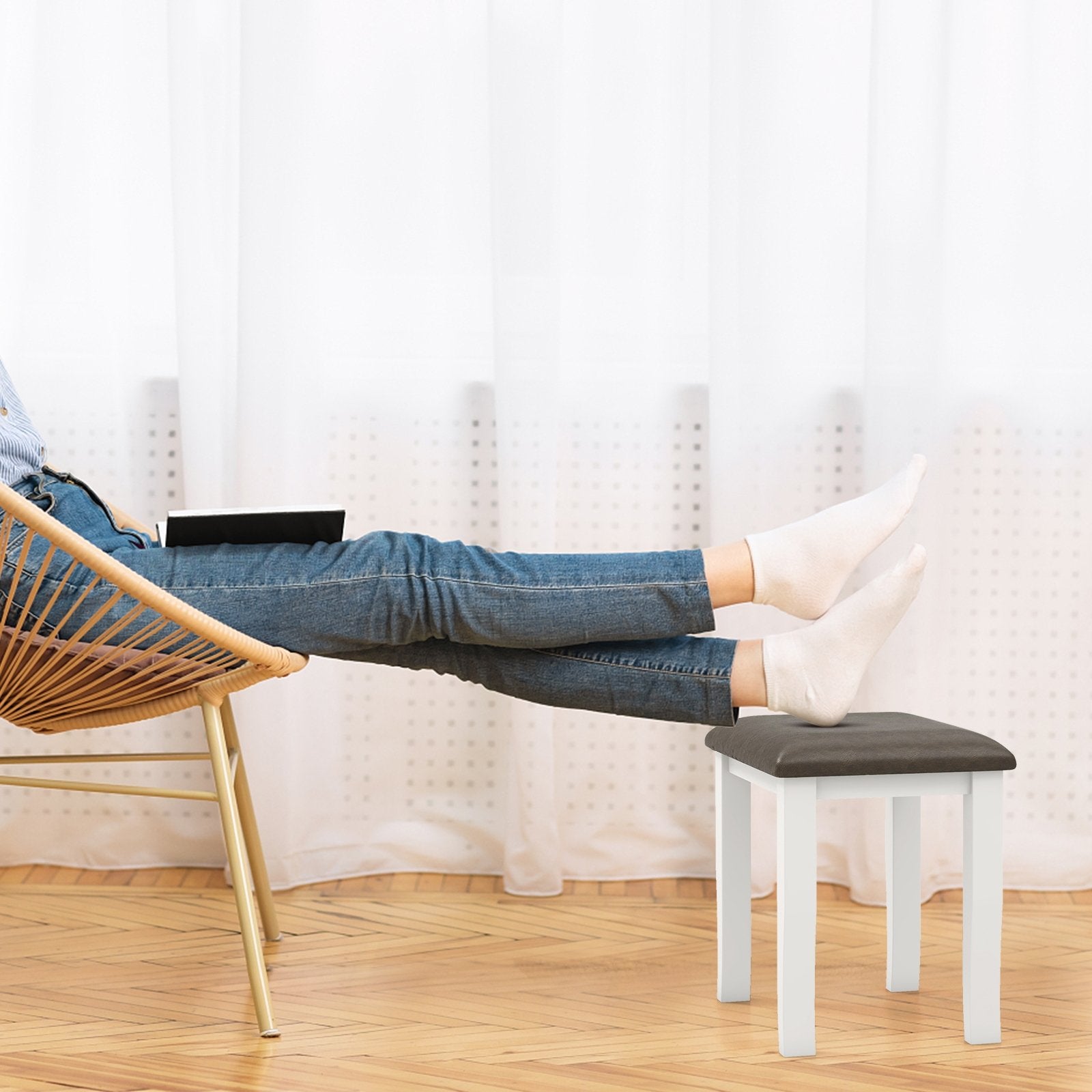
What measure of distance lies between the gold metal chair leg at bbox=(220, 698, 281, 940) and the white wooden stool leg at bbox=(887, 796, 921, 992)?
888 mm

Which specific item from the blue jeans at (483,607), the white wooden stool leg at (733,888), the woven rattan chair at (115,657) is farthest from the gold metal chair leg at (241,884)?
the white wooden stool leg at (733,888)

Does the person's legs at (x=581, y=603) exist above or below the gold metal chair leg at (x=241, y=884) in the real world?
above

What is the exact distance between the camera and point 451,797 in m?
2.18

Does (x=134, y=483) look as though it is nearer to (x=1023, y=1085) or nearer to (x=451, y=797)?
(x=451, y=797)

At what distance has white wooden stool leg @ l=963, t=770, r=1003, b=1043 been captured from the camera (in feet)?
4.53

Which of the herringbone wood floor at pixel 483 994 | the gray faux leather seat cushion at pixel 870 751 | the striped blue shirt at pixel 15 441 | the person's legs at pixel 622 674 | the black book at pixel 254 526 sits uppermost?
the striped blue shirt at pixel 15 441

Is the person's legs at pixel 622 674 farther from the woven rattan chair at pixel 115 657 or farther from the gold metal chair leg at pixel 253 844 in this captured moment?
the gold metal chair leg at pixel 253 844

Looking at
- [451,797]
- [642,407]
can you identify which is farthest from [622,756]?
[642,407]

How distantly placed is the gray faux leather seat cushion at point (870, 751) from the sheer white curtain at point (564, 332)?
0.69 m

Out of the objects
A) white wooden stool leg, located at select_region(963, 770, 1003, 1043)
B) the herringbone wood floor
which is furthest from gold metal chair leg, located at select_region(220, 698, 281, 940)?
white wooden stool leg, located at select_region(963, 770, 1003, 1043)

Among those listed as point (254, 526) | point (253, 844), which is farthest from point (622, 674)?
point (253, 844)

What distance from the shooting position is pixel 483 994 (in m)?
1.59

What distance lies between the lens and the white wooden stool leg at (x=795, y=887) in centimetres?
135

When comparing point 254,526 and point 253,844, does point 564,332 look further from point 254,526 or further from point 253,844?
point 253,844
